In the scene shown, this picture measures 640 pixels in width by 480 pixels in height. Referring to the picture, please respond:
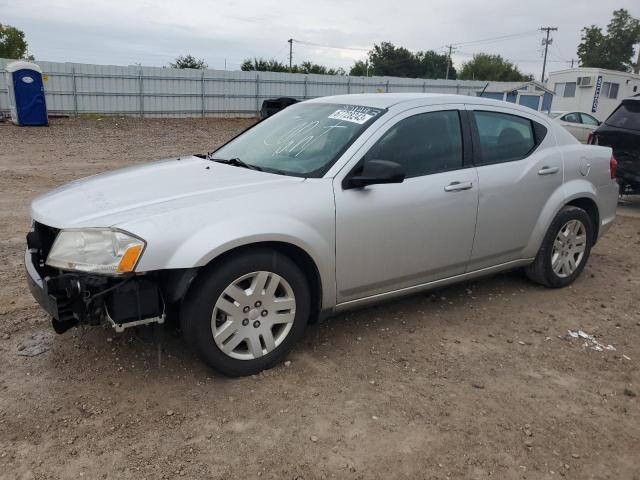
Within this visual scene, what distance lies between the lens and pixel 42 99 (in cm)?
1833

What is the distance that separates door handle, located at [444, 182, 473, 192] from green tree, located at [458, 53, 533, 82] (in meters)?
81.5

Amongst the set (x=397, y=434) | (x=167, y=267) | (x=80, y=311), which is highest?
(x=167, y=267)

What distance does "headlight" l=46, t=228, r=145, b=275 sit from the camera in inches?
108

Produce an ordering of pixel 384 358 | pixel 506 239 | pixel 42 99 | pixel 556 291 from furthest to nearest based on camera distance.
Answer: pixel 42 99
pixel 556 291
pixel 506 239
pixel 384 358

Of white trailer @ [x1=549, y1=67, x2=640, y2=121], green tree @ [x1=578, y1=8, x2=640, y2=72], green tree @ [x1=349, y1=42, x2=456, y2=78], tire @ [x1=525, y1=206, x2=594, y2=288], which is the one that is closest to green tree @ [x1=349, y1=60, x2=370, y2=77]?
green tree @ [x1=349, y1=42, x2=456, y2=78]

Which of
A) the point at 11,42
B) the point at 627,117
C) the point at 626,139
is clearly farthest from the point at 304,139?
the point at 11,42

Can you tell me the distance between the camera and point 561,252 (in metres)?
4.78

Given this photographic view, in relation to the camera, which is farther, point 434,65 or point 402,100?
point 434,65

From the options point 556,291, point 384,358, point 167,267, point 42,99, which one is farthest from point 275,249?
point 42,99

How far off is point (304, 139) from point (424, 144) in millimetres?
843

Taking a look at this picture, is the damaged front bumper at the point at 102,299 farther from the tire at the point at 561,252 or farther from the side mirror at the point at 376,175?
the tire at the point at 561,252

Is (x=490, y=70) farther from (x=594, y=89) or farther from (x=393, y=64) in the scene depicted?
(x=594, y=89)

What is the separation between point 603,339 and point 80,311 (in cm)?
350

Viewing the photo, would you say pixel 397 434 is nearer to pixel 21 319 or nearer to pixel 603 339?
pixel 603 339
